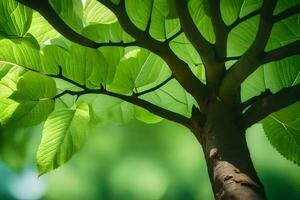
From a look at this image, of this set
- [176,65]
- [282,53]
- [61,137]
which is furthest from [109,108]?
[282,53]

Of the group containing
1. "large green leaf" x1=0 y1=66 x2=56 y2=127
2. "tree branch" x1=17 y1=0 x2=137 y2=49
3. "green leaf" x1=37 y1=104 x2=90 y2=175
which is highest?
"tree branch" x1=17 y1=0 x2=137 y2=49

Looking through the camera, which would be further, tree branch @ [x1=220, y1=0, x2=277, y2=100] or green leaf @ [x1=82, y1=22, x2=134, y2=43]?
green leaf @ [x1=82, y1=22, x2=134, y2=43]

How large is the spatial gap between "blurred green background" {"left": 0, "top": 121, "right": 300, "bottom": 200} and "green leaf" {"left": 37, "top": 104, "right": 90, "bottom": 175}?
1.17 ft

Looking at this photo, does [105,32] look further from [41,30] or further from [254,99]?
[254,99]

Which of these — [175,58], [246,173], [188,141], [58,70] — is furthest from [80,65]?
[188,141]

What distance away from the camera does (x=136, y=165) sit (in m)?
1.05

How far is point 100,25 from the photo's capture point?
1.80 feet

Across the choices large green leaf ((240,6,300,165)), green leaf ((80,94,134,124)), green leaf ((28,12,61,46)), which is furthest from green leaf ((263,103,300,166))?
green leaf ((28,12,61,46))

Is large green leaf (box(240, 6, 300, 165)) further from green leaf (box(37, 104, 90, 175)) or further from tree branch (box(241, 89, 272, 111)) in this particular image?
green leaf (box(37, 104, 90, 175))

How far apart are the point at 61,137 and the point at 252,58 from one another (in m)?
0.32

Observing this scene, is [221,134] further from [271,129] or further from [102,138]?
[102,138]

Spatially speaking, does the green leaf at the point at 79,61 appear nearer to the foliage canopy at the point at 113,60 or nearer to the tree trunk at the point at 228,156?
the foliage canopy at the point at 113,60

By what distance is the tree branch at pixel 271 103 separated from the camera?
0.46 metres

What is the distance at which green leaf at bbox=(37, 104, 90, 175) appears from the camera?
1.99 feet
